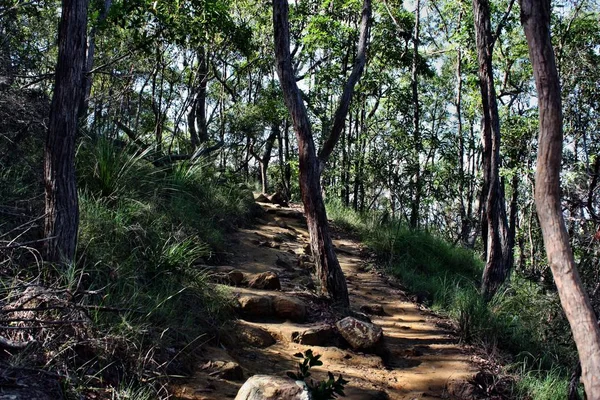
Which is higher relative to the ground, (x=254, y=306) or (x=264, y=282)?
(x=264, y=282)

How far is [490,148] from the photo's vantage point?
7559mm

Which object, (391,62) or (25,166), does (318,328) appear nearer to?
(25,166)

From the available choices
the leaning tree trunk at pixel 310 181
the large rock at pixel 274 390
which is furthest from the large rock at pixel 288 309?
the large rock at pixel 274 390

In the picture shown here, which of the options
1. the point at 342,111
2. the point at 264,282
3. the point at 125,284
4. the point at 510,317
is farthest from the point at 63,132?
the point at 510,317

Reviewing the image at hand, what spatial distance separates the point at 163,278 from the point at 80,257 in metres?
0.95

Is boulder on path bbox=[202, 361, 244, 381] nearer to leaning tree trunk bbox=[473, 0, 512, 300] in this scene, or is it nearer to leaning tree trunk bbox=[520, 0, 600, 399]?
leaning tree trunk bbox=[520, 0, 600, 399]

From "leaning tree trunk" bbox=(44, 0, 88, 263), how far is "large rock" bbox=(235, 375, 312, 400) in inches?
65.7

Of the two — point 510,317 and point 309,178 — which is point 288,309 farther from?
point 510,317

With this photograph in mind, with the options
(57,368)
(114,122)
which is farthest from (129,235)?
(114,122)

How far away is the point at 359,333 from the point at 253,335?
106 centimetres

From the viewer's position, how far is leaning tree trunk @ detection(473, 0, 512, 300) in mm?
7137

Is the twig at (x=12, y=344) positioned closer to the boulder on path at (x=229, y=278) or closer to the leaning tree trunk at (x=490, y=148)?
the boulder on path at (x=229, y=278)

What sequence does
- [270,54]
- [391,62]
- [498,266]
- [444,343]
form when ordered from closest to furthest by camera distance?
1. [444,343]
2. [498,266]
3. [391,62]
4. [270,54]

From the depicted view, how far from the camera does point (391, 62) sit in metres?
14.4
